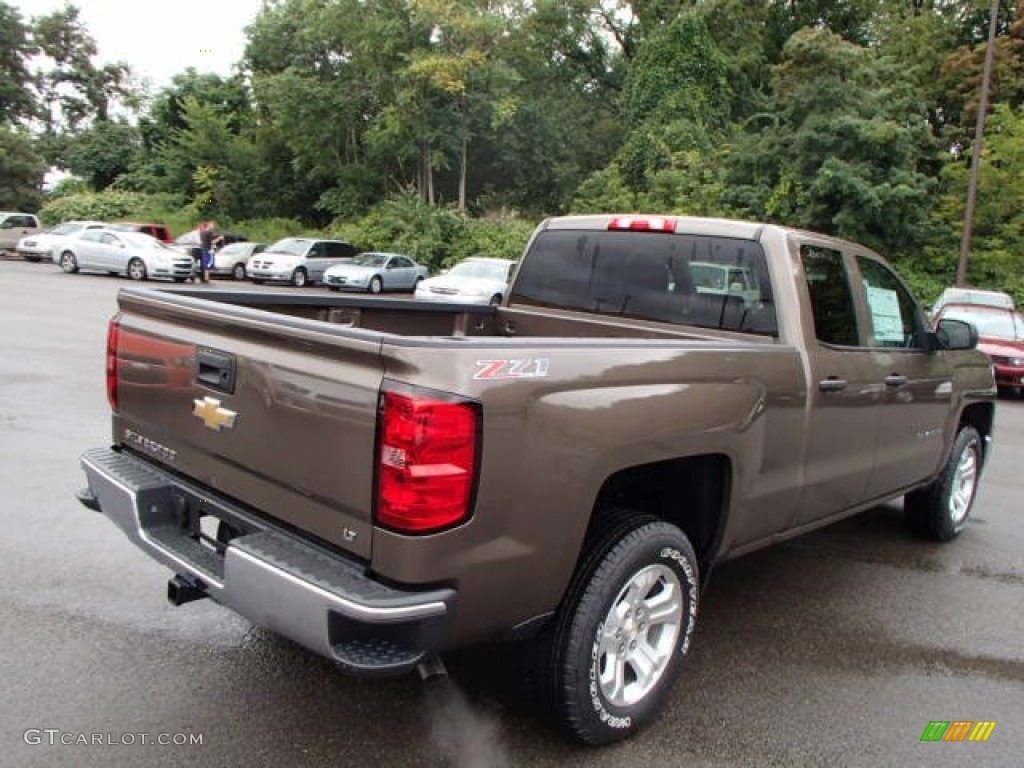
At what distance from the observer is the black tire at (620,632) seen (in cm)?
280

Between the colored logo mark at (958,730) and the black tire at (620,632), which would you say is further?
the colored logo mark at (958,730)

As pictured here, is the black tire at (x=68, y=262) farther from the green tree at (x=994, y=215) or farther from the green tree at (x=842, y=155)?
the green tree at (x=994, y=215)

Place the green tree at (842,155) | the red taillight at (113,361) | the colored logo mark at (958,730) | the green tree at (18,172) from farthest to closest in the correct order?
the green tree at (18,172)
the green tree at (842,155)
the red taillight at (113,361)
the colored logo mark at (958,730)

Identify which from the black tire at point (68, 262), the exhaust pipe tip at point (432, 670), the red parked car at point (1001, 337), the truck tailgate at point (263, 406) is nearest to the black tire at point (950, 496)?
the exhaust pipe tip at point (432, 670)

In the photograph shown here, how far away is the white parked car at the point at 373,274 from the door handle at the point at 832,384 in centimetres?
2335

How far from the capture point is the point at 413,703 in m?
3.18

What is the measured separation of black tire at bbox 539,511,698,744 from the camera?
2805 mm

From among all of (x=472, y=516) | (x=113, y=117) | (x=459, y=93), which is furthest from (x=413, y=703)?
(x=113, y=117)

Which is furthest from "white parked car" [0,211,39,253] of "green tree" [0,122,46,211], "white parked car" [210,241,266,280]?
"green tree" [0,122,46,211]

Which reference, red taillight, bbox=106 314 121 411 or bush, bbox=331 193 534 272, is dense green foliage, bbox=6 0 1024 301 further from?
red taillight, bbox=106 314 121 411

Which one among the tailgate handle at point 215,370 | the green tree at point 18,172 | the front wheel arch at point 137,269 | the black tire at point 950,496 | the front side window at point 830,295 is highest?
the green tree at point 18,172

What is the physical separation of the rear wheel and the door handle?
24797mm

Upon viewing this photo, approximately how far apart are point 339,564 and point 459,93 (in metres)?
33.2

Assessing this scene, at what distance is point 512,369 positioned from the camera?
2.49 metres
